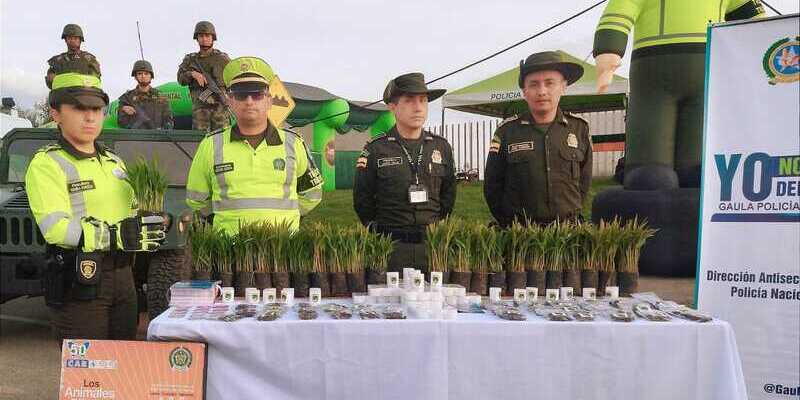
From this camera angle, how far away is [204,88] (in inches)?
229

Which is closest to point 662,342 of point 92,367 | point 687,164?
point 92,367

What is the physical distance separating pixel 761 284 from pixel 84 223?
3419 mm

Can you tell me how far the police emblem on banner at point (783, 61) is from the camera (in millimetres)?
3131

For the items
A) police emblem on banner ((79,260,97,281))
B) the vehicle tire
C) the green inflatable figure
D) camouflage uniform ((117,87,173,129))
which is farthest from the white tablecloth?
camouflage uniform ((117,87,173,129))

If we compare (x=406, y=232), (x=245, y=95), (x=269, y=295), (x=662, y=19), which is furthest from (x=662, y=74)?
(x=269, y=295)

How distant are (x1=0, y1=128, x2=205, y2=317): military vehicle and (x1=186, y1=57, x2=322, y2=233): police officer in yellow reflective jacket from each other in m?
0.42

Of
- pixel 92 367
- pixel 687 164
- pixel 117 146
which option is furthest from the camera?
pixel 687 164

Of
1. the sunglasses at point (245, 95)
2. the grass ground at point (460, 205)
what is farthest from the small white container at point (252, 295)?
the grass ground at point (460, 205)

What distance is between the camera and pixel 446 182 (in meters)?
3.93

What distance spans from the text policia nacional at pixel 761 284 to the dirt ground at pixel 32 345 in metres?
2.01

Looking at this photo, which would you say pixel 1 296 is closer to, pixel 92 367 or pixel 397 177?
pixel 92 367

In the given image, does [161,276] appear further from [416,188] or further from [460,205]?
[460,205]

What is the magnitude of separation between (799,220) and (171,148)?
470cm

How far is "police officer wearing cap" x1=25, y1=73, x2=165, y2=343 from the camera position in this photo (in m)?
2.69
